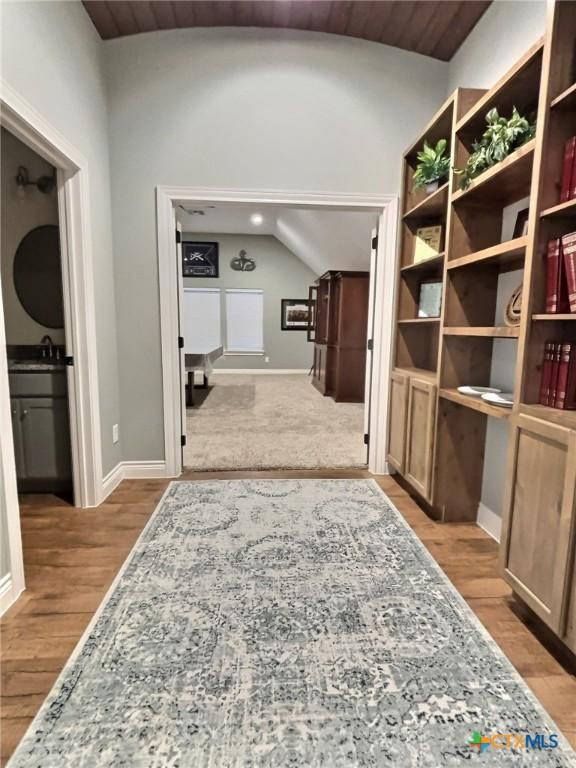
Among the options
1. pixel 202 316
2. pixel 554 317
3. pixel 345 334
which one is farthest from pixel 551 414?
pixel 202 316

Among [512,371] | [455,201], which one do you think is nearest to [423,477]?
[512,371]

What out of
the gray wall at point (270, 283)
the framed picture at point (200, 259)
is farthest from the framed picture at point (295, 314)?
the framed picture at point (200, 259)

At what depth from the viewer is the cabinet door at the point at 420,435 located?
238 centimetres

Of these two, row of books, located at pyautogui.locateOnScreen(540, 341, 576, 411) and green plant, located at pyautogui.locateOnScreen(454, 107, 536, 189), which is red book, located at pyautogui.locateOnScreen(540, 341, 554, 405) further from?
green plant, located at pyautogui.locateOnScreen(454, 107, 536, 189)

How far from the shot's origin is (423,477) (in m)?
2.47

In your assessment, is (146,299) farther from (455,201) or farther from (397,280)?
(455,201)

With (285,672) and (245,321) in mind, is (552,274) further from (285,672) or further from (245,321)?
(245,321)

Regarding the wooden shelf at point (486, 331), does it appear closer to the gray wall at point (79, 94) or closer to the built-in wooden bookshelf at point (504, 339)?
the built-in wooden bookshelf at point (504, 339)

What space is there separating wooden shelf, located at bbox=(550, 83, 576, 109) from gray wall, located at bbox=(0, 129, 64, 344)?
276 centimetres

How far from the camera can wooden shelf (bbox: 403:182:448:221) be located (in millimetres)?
2350

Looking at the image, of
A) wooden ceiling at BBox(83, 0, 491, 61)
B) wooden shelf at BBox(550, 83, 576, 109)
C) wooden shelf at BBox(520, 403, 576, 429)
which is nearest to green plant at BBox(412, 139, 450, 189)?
wooden ceiling at BBox(83, 0, 491, 61)

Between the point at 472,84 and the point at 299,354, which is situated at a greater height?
the point at 472,84

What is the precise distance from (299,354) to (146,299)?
642cm

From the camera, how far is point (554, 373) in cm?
151
